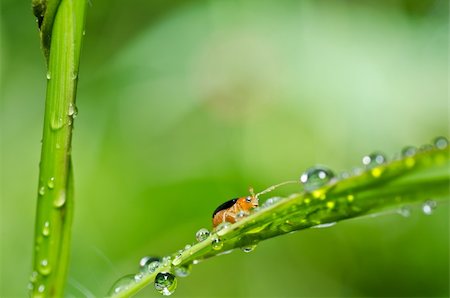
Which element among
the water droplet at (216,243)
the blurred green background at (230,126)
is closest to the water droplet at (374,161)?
the water droplet at (216,243)

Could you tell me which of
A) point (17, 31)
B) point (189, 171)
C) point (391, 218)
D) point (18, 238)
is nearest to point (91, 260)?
point (18, 238)

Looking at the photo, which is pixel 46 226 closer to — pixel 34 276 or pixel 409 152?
pixel 34 276

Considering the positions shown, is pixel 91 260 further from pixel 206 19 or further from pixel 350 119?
pixel 206 19

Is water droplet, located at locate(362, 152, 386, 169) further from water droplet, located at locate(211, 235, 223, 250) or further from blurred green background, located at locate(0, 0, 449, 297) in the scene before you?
blurred green background, located at locate(0, 0, 449, 297)

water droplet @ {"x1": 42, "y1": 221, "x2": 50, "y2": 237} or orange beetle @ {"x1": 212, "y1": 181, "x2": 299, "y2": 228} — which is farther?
orange beetle @ {"x1": 212, "y1": 181, "x2": 299, "y2": 228}

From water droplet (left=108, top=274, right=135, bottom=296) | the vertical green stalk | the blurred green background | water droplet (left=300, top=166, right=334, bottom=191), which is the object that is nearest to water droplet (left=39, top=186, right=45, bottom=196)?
the vertical green stalk

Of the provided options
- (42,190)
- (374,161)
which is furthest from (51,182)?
(374,161)
